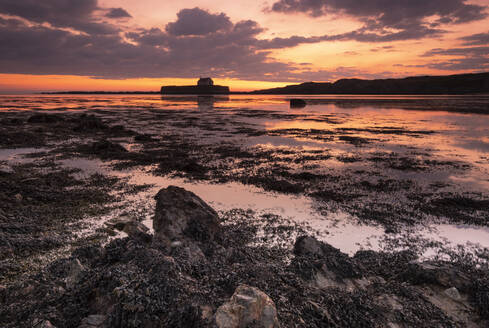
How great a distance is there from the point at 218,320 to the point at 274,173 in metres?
9.87

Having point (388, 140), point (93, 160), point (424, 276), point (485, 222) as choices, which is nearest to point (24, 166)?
point (93, 160)

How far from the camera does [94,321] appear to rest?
3.28m

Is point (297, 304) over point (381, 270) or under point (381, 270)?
over

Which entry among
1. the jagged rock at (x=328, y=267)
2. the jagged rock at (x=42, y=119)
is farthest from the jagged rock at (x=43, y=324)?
the jagged rock at (x=42, y=119)

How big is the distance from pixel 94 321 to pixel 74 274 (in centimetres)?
159

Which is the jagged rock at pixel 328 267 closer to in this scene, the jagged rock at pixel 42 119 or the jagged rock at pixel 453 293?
the jagged rock at pixel 453 293

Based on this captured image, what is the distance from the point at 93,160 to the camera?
14.6 metres

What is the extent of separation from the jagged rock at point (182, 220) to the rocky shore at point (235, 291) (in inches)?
7.6

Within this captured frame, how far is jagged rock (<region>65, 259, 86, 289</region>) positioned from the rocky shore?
0.05 ft

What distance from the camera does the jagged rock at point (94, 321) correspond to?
322cm

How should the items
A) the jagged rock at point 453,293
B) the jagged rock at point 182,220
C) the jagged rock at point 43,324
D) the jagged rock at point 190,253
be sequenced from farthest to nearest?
the jagged rock at point 182,220 → the jagged rock at point 190,253 → the jagged rock at point 453,293 → the jagged rock at point 43,324

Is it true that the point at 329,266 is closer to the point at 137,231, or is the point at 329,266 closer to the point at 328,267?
the point at 328,267

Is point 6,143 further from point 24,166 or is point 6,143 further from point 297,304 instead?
point 297,304

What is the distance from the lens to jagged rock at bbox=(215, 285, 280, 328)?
3141mm
